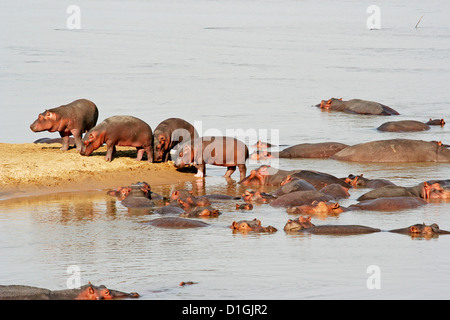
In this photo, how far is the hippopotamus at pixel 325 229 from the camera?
39.1ft

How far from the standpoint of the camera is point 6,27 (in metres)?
55.2

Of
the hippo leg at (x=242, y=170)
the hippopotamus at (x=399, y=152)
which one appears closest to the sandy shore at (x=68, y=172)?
the hippo leg at (x=242, y=170)

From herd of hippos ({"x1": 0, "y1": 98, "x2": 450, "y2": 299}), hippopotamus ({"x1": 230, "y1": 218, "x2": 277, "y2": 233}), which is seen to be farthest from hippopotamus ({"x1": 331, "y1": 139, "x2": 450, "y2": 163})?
hippopotamus ({"x1": 230, "y1": 218, "x2": 277, "y2": 233})

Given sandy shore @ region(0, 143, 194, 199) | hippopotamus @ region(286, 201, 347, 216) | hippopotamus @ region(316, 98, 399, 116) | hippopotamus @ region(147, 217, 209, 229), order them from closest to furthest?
hippopotamus @ region(147, 217, 209, 229)
hippopotamus @ region(286, 201, 347, 216)
sandy shore @ region(0, 143, 194, 199)
hippopotamus @ region(316, 98, 399, 116)

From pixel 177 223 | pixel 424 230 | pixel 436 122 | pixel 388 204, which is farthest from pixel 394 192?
pixel 436 122

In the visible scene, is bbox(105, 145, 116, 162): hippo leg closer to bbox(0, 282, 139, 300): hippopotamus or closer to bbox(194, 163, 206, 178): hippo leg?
bbox(194, 163, 206, 178): hippo leg

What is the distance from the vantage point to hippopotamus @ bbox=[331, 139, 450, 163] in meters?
18.4

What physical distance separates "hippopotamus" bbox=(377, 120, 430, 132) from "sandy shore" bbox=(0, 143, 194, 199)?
744cm

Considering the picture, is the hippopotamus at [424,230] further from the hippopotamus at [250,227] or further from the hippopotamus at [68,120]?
the hippopotamus at [68,120]

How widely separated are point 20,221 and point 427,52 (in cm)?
3498

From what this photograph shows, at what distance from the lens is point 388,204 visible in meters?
13.5

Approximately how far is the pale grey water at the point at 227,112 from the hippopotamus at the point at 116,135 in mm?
1498

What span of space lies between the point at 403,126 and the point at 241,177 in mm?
7388

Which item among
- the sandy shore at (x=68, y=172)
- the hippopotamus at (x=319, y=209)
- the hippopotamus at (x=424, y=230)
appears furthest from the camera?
the sandy shore at (x=68, y=172)
